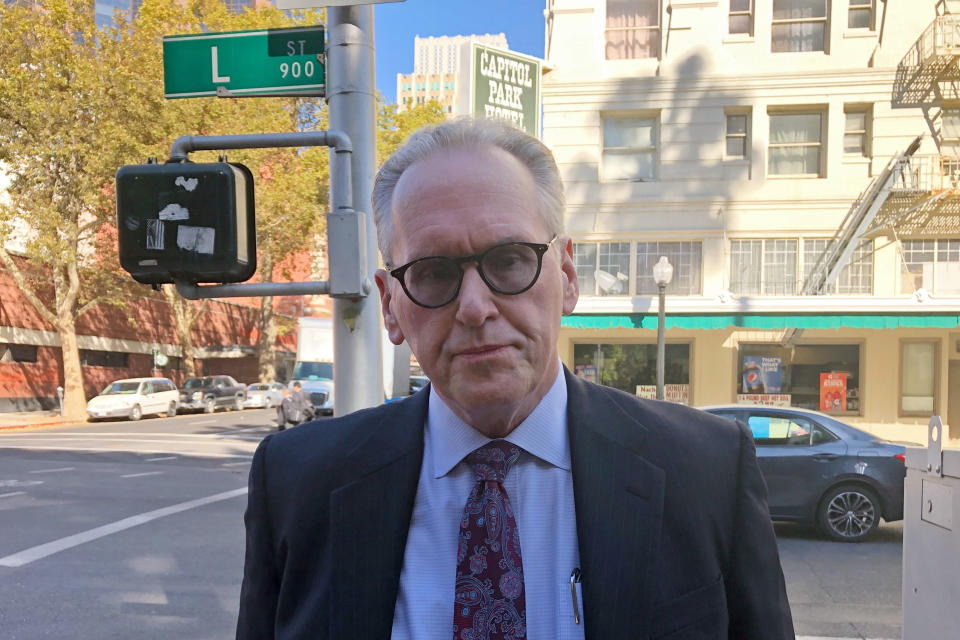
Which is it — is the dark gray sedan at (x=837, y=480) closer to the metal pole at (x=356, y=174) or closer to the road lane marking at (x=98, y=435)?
the metal pole at (x=356, y=174)

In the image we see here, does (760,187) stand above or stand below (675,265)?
above

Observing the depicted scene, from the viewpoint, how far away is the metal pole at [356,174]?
3.13 meters

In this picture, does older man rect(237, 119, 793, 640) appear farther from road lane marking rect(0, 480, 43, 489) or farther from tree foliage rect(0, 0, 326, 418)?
tree foliage rect(0, 0, 326, 418)

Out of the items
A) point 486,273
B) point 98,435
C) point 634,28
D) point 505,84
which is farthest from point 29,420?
point 486,273

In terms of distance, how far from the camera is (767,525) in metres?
1.61

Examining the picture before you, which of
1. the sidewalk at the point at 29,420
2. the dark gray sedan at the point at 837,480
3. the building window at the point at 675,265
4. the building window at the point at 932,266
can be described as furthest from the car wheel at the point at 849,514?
the sidewalk at the point at 29,420

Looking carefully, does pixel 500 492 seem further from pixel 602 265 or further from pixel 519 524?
pixel 602 265

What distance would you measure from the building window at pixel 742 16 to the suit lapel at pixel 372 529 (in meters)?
18.9

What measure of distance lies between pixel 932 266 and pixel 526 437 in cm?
1780

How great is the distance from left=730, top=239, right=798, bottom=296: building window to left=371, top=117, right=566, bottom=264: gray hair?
16889 mm

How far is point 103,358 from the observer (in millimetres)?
37312

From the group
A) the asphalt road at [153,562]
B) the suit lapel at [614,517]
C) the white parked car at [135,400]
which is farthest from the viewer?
the white parked car at [135,400]

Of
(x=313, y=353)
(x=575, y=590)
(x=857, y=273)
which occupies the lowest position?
(x=313, y=353)

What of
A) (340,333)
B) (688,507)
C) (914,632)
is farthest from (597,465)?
(914,632)
